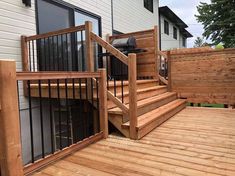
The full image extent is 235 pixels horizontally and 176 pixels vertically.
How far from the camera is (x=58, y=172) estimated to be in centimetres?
212

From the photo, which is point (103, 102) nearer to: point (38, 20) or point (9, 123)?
point (9, 123)

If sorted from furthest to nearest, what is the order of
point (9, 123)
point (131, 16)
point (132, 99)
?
point (131, 16) < point (132, 99) < point (9, 123)

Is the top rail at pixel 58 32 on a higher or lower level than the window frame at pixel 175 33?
lower

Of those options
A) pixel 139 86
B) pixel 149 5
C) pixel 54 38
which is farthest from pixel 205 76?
pixel 149 5

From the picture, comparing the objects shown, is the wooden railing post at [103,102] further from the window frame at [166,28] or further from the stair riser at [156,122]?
the window frame at [166,28]

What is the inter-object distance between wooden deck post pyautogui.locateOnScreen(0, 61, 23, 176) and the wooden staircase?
61.9 inches

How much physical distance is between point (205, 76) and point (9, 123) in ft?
15.4

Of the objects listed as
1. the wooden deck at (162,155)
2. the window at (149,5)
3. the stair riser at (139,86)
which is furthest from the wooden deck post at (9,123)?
the window at (149,5)

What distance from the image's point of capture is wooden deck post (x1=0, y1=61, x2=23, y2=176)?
1.75 metres

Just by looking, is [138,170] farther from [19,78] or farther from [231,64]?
[231,64]

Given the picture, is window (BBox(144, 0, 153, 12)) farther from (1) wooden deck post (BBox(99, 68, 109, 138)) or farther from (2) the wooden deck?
(1) wooden deck post (BBox(99, 68, 109, 138))

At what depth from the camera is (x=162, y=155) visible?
250 centimetres

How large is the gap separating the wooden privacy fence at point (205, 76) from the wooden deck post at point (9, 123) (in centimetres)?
457

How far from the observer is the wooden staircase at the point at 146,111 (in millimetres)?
3170
